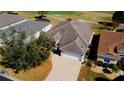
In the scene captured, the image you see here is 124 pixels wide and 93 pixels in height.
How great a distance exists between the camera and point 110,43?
2555 cm

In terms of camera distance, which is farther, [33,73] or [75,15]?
[75,15]

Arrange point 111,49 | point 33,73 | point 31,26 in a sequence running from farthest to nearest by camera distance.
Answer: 1. point 31,26
2. point 111,49
3. point 33,73

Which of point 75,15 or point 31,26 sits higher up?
point 75,15

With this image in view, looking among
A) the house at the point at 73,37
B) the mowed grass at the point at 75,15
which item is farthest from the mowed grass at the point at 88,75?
the mowed grass at the point at 75,15

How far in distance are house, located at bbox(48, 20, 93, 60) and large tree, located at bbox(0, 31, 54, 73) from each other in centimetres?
325

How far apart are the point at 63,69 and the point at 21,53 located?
4708 millimetres

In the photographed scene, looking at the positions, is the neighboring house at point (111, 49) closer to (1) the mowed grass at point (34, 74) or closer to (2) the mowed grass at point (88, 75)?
(2) the mowed grass at point (88, 75)

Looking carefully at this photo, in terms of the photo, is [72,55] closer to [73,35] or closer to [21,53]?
[73,35]

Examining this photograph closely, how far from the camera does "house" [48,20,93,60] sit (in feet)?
83.3

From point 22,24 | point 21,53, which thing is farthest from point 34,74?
point 22,24
